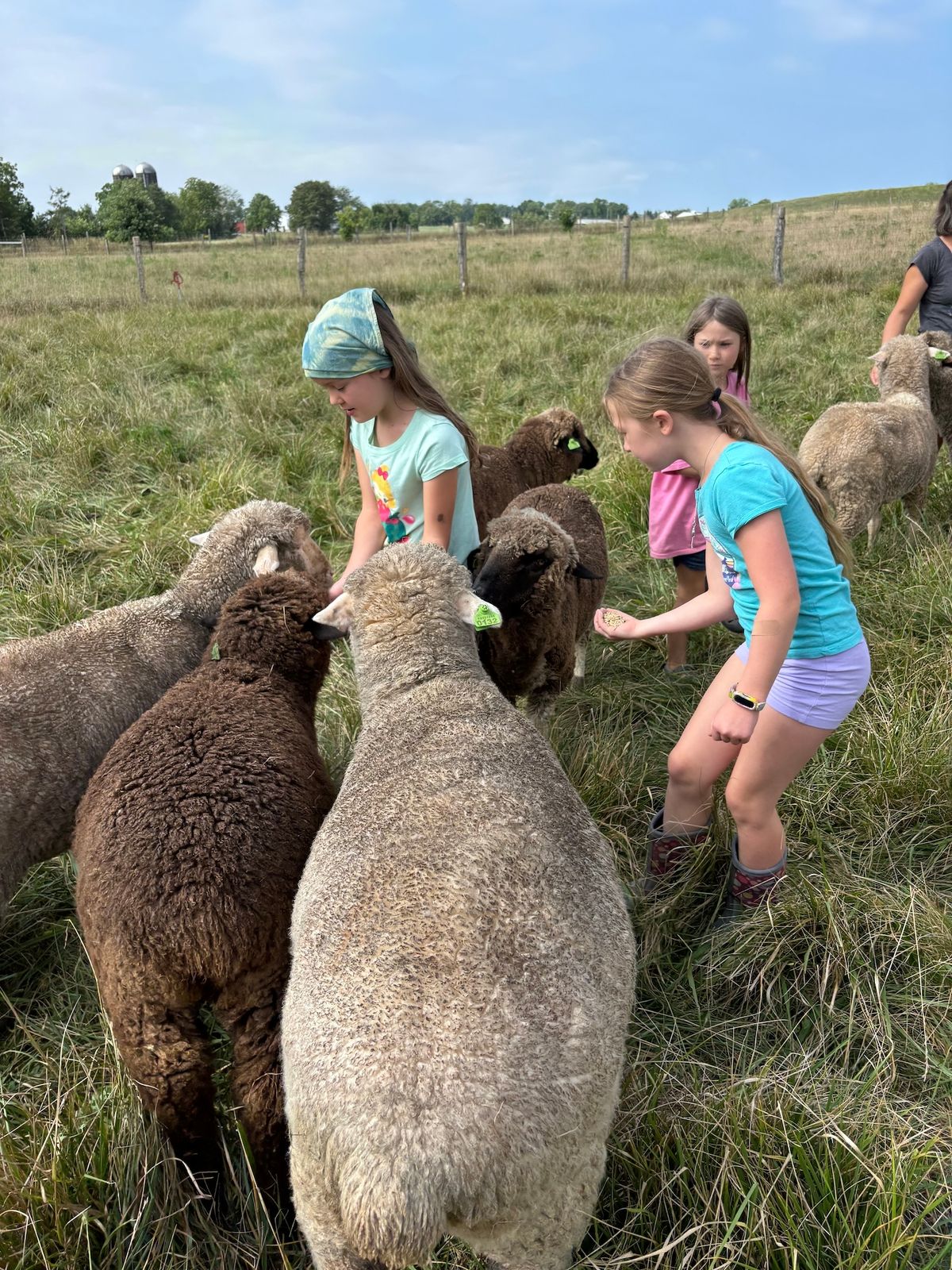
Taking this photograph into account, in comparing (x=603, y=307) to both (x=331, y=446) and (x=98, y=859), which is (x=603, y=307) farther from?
(x=98, y=859)

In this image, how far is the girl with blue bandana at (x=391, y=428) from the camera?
10.3 ft

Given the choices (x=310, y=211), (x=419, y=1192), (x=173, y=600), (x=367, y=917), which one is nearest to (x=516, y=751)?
(x=367, y=917)

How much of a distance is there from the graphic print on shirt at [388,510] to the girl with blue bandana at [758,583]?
1.16 meters

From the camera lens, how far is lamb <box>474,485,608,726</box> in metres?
3.70

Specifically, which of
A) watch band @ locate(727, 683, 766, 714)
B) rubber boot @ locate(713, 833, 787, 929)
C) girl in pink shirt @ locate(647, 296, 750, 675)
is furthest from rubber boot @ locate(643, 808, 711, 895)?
girl in pink shirt @ locate(647, 296, 750, 675)

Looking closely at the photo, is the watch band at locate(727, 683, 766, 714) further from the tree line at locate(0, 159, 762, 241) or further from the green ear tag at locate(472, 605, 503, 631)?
the tree line at locate(0, 159, 762, 241)

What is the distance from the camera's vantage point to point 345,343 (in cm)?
312

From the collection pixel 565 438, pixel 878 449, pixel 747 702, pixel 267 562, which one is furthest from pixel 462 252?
pixel 747 702

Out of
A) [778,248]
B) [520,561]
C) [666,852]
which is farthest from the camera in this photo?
[778,248]

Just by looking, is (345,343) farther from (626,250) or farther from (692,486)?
(626,250)

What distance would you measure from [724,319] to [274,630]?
2961 mm

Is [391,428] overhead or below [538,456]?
overhead

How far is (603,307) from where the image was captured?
14164mm

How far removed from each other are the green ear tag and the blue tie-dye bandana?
1.19 m
